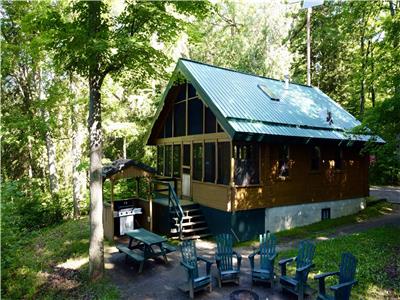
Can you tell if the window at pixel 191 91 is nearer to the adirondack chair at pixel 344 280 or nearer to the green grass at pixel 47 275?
the green grass at pixel 47 275

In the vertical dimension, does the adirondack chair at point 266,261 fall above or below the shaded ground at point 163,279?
above

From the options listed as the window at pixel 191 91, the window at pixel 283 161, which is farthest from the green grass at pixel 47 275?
the window at pixel 283 161

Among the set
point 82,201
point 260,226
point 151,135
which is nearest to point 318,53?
point 151,135

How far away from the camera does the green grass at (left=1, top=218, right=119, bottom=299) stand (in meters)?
7.35

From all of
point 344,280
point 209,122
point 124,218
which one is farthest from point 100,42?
point 124,218

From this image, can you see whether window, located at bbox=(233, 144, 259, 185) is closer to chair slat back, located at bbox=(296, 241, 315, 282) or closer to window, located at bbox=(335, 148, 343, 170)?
chair slat back, located at bbox=(296, 241, 315, 282)

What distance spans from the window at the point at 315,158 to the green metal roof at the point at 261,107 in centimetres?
91

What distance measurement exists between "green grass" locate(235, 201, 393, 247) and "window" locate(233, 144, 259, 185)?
7.50ft

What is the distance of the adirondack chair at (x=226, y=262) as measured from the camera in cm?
757

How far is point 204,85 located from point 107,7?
17.3 feet

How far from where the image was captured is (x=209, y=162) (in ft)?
41.9

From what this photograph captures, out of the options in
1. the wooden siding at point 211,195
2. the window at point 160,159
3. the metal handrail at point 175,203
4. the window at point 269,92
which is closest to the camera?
the wooden siding at point 211,195

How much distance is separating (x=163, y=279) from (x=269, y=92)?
980 centimetres

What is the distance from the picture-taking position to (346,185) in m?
15.0
